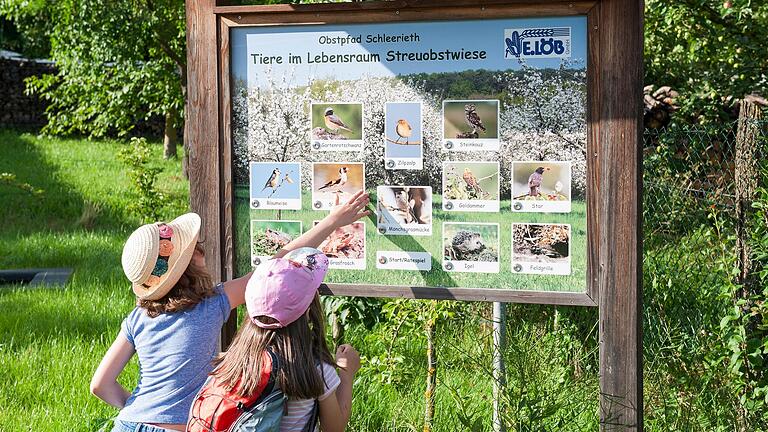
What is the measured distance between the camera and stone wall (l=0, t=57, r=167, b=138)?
84.1 ft

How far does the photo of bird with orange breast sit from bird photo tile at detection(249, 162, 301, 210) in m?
0.17

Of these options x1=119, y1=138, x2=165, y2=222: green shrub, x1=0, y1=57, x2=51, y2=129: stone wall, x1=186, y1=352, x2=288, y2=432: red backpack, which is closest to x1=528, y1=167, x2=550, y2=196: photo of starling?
x1=186, y1=352, x2=288, y2=432: red backpack

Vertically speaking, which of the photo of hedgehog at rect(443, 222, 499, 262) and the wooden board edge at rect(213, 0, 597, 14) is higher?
the wooden board edge at rect(213, 0, 597, 14)

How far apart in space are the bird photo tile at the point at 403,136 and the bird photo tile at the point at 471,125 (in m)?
0.11

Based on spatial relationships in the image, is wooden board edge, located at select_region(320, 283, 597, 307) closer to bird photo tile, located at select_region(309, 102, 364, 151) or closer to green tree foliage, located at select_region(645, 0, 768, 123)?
bird photo tile, located at select_region(309, 102, 364, 151)

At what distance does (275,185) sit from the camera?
12.3 feet

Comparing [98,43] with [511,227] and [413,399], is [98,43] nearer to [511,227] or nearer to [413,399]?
[413,399]

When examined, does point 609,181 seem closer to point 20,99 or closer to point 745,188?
point 745,188

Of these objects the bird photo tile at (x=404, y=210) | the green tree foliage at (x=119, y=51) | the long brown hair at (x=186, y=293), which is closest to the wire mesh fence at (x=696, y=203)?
the bird photo tile at (x=404, y=210)

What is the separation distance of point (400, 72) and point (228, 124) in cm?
75

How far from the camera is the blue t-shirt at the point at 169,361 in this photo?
10.3 feet

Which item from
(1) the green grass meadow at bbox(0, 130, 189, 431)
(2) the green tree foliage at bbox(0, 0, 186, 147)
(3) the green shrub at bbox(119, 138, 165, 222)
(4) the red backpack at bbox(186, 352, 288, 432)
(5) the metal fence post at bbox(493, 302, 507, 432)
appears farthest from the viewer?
(2) the green tree foliage at bbox(0, 0, 186, 147)

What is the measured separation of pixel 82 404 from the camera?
16.5 ft

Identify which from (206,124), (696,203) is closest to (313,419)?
(206,124)
